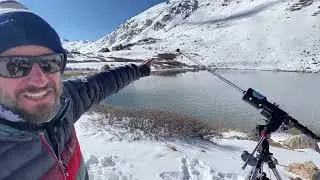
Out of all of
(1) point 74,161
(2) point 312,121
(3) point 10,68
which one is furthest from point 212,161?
(2) point 312,121

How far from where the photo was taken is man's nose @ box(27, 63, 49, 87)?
2.24 metres

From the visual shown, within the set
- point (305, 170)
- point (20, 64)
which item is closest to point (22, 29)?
point (20, 64)

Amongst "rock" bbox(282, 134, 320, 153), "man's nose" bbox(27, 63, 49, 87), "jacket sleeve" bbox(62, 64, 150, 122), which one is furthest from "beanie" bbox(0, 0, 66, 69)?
"rock" bbox(282, 134, 320, 153)

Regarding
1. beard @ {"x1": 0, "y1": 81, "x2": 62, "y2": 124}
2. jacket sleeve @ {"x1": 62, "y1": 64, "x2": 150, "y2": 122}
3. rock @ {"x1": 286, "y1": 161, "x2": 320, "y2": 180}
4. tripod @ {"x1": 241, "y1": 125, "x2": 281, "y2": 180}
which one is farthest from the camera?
rock @ {"x1": 286, "y1": 161, "x2": 320, "y2": 180}

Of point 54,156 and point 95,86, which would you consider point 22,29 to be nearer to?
point 54,156

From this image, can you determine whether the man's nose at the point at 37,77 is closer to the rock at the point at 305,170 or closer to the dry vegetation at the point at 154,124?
the rock at the point at 305,170

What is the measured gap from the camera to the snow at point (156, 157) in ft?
25.4

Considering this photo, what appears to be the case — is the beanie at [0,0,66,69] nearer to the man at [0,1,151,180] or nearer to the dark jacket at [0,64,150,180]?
the man at [0,1,151,180]

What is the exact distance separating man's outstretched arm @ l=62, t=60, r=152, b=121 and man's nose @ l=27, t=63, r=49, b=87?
0.63 metres

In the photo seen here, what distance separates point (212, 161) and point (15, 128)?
23.6 ft

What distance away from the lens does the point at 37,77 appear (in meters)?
2.28

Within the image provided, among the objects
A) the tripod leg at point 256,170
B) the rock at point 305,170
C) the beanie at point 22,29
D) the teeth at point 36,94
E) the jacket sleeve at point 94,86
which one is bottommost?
the rock at point 305,170

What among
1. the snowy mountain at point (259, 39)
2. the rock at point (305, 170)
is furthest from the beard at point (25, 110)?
the snowy mountain at point (259, 39)

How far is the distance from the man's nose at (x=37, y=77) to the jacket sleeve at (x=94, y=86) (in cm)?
50
